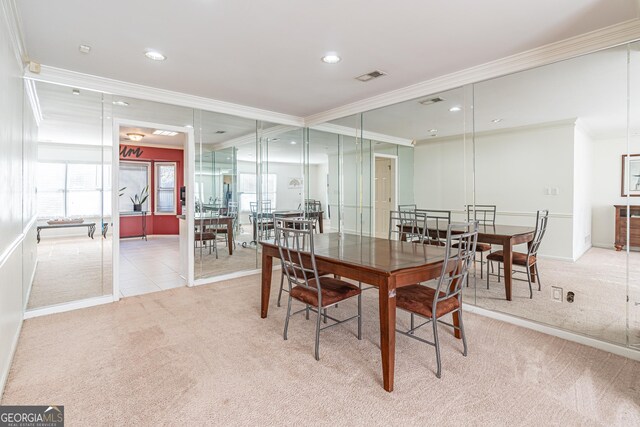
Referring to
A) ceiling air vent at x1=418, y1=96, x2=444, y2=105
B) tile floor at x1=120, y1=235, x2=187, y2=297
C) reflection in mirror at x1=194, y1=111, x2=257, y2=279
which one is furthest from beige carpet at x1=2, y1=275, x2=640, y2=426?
ceiling air vent at x1=418, y1=96, x2=444, y2=105

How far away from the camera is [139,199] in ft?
25.7

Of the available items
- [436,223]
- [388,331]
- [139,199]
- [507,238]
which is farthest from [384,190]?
[139,199]

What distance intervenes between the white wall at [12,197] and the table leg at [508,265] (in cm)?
409

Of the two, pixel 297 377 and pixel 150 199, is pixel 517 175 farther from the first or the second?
pixel 150 199

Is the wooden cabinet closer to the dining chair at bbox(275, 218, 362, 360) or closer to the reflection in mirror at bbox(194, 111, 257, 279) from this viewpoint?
the dining chair at bbox(275, 218, 362, 360)

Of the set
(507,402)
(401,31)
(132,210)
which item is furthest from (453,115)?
(132,210)

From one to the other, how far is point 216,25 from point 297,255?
1915 millimetres

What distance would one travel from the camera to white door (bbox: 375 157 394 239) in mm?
4512

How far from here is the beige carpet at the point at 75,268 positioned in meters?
3.74

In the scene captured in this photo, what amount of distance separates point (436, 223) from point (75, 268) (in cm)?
441

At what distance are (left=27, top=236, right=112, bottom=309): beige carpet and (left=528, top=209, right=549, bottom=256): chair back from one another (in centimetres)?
467

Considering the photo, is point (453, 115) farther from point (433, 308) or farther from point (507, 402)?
point (507, 402)

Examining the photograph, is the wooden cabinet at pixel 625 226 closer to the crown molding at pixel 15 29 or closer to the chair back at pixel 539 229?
the chair back at pixel 539 229

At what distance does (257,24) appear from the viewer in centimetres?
248
